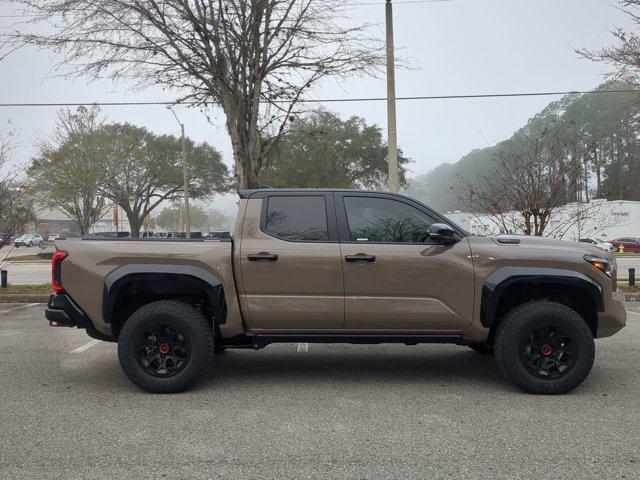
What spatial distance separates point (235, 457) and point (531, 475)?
1.79 metres

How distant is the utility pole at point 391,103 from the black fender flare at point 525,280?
796 centimetres

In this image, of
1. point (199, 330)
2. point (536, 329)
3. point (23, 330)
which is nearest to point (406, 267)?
point (536, 329)

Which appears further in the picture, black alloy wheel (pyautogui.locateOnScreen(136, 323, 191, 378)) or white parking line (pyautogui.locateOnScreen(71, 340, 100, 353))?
white parking line (pyautogui.locateOnScreen(71, 340, 100, 353))

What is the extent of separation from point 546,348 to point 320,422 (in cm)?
214

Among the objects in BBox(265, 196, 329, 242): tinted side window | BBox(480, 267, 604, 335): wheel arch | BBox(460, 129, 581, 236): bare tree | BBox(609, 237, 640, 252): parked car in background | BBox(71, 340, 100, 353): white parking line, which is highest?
BBox(460, 129, 581, 236): bare tree

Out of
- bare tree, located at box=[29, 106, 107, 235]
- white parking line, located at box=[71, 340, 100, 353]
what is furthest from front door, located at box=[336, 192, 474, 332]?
bare tree, located at box=[29, 106, 107, 235]

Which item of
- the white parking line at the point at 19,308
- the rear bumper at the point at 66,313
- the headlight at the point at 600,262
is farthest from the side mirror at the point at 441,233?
the white parking line at the point at 19,308

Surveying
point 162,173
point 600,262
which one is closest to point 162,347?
point 600,262

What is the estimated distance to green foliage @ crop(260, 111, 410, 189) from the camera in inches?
1623

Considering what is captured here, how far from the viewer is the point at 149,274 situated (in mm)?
4617

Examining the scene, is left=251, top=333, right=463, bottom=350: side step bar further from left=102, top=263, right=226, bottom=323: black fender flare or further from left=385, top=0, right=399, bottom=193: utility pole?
left=385, top=0, right=399, bottom=193: utility pole

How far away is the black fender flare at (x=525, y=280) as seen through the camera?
14.8 feet

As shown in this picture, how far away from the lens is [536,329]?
450cm

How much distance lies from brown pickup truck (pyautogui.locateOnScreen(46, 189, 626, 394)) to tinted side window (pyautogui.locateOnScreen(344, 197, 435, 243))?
0.02 metres
